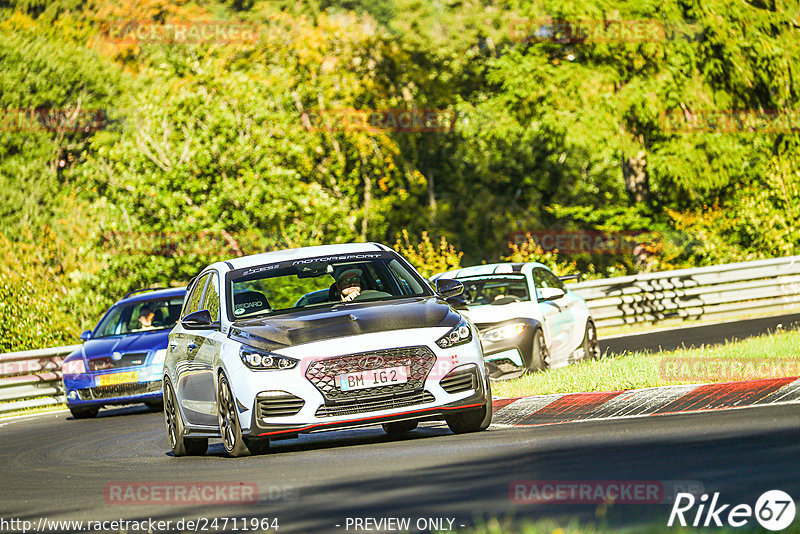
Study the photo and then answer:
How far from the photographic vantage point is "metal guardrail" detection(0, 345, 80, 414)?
23.0m

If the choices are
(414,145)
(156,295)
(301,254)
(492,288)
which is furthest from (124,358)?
(414,145)

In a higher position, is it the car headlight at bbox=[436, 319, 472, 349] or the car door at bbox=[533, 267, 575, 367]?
the car headlight at bbox=[436, 319, 472, 349]

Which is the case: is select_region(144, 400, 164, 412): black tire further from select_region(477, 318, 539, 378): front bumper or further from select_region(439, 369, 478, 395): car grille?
select_region(439, 369, 478, 395): car grille

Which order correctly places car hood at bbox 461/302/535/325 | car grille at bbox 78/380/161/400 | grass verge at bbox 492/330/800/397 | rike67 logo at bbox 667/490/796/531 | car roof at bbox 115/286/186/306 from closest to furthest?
rike67 logo at bbox 667/490/796/531, grass verge at bbox 492/330/800/397, car hood at bbox 461/302/535/325, car grille at bbox 78/380/161/400, car roof at bbox 115/286/186/306

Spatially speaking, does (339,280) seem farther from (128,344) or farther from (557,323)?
(128,344)

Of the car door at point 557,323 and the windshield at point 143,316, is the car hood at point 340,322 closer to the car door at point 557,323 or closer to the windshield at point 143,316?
the car door at point 557,323

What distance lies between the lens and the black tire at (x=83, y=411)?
1972 cm

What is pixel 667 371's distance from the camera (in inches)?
523

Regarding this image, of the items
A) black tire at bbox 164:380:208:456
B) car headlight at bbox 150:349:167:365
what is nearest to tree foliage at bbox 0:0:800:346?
car headlight at bbox 150:349:167:365

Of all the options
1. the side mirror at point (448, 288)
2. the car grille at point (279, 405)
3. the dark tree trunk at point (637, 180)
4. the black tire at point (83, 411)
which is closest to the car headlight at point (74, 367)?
the black tire at point (83, 411)

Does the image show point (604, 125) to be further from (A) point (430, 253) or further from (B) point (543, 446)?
(B) point (543, 446)

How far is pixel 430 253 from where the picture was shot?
101ft

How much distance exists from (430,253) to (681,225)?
28.3 ft

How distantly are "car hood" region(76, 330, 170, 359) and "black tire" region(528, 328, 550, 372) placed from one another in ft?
17.1
